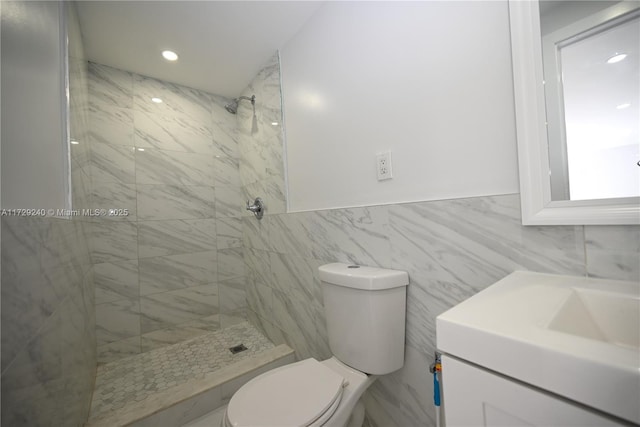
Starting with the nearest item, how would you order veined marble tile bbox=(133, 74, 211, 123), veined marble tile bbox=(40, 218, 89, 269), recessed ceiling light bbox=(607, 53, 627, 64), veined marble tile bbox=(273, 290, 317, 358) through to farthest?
recessed ceiling light bbox=(607, 53, 627, 64), veined marble tile bbox=(40, 218, 89, 269), veined marble tile bbox=(273, 290, 317, 358), veined marble tile bbox=(133, 74, 211, 123)

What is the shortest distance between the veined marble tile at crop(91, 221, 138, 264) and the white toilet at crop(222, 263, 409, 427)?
1.54 m

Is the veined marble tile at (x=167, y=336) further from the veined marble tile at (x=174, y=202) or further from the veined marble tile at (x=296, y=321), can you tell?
the veined marble tile at (x=174, y=202)

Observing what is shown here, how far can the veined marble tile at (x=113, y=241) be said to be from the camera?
176 centimetres

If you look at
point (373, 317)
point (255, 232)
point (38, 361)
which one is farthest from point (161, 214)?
point (373, 317)

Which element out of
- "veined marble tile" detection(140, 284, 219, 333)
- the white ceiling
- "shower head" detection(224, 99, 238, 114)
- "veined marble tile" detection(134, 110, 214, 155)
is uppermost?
the white ceiling

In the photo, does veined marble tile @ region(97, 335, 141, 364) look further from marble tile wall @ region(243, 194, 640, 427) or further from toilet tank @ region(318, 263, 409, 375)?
toilet tank @ region(318, 263, 409, 375)

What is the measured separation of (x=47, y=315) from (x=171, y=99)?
6.20ft

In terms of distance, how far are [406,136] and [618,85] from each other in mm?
538

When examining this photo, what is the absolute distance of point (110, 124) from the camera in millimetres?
1826

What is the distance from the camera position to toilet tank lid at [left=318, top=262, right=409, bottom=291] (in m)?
0.92

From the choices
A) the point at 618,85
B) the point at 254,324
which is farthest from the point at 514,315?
the point at 254,324

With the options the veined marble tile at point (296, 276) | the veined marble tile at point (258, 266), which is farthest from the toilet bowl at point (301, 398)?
the veined marble tile at point (258, 266)

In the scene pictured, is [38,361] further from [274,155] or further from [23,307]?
[274,155]

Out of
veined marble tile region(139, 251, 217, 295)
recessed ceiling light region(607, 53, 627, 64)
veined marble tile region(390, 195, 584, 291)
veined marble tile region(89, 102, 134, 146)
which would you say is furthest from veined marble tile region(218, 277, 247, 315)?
recessed ceiling light region(607, 53, 627, 64)
